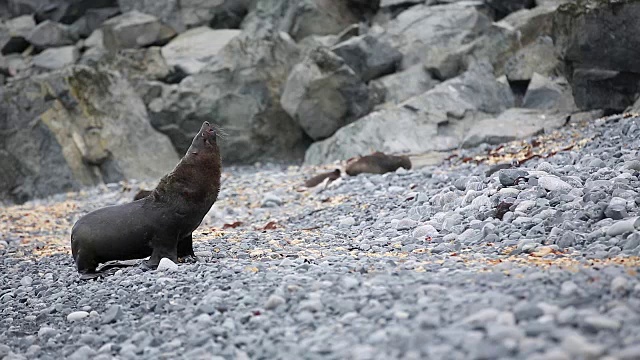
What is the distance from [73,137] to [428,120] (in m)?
7.46

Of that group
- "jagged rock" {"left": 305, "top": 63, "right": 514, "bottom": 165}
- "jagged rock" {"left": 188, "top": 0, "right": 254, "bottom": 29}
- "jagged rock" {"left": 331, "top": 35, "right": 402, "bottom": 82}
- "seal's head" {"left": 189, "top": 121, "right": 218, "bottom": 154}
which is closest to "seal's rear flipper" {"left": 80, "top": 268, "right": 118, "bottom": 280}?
"seal's head" {"left": 189, "top": 121, "right": 218, "bottom": 154}

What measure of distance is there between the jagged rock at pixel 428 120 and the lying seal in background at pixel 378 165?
7.43 feet

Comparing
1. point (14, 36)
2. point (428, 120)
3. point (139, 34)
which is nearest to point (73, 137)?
point (139, 34)

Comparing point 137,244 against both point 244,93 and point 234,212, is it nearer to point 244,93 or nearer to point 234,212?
point 234,212

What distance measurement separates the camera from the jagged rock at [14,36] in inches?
955

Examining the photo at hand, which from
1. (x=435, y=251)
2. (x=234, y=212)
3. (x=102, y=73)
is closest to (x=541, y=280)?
(x=435, y=251)

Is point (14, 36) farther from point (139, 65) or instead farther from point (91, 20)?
point (139, 65)

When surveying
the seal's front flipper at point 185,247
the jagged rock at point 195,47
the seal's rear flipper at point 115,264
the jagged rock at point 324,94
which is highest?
the seal's front flipper at point 185,247

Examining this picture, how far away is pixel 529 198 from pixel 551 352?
3.56m

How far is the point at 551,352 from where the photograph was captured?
10.7ft

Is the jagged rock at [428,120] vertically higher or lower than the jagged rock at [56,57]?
higher

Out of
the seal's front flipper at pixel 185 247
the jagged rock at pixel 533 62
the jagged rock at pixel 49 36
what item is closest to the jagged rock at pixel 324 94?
the jagged rock at pixel 533 62

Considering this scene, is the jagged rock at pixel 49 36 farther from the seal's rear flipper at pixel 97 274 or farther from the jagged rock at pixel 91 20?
the seal's rear flipper at pixel 97 274

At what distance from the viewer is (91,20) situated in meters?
25.0
